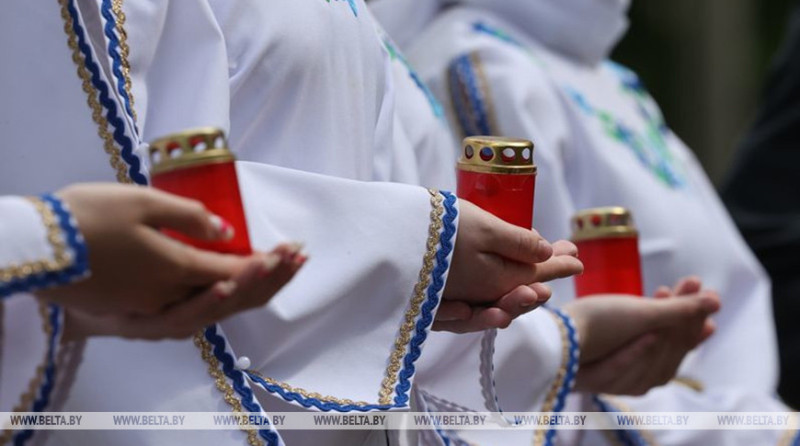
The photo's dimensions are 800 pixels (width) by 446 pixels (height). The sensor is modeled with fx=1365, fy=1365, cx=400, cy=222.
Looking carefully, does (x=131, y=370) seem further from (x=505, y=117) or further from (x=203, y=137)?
(x=505, y=117)

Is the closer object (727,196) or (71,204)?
(71,204)

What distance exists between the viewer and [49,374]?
1027mm

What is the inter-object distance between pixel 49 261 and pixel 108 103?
0.27 meters

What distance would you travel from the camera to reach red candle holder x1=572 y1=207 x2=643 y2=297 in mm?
1620

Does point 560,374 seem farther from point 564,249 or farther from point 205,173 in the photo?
point 205,173

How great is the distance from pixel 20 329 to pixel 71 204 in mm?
133

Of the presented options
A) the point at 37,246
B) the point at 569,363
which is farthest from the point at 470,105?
the point at 37,246

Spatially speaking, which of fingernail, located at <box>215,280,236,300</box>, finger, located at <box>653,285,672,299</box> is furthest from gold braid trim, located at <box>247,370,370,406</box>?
finger, located at <box>653,285,672,299</box>

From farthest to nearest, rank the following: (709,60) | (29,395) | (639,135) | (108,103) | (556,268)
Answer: (709,60)
(639,135)
(556,268)
(108,103)
(29,395)

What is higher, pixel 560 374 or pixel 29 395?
pixel 29 395

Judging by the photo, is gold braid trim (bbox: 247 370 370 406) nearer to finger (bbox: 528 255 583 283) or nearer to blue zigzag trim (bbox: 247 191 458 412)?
blue zigzag trim (bbox: 247 191 458 412)

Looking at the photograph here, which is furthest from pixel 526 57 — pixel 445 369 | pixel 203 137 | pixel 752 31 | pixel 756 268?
pixel 752 31

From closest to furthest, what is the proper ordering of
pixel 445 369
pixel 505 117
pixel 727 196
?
pixel 445 369
pixel 505 117
pixel 727 196

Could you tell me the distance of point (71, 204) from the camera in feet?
→ 3.02
